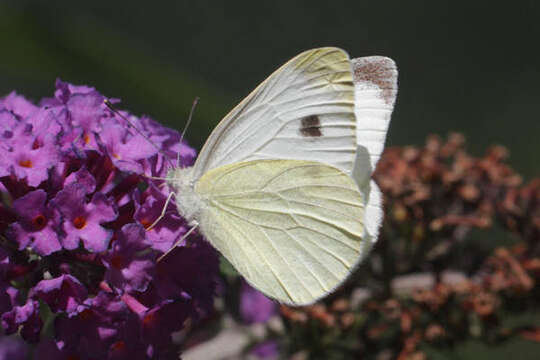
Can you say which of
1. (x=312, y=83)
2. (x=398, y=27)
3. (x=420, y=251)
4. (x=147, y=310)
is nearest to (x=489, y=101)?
(x=398, y=27)

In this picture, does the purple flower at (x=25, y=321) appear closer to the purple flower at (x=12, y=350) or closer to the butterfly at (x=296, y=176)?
the butterfly at (x=296, y=176)

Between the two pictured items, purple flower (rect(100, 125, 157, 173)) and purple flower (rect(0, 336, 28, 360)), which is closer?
purple flower (rect(100, 125, 157, 173))

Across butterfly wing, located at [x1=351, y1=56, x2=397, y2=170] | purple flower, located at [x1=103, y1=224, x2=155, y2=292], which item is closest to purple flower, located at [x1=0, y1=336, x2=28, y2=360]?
purple flower, located at [x1=103, y1=224, x2=155, y2=292]

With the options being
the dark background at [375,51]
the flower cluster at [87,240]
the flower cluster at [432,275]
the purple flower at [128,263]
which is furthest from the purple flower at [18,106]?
the dark background at [375,51]

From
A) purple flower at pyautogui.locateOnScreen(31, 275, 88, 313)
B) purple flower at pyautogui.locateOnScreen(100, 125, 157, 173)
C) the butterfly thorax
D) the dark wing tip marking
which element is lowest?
purple flower at pyautogui.locateOnScreen(31, 275, 88, 313)

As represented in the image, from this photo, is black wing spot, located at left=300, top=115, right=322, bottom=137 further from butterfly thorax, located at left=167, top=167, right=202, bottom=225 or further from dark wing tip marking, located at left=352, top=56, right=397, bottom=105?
butterfly thorax, located at left=167, top=167, right=202, bottom=225

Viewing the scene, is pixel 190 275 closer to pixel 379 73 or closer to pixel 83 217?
pixel 83 217

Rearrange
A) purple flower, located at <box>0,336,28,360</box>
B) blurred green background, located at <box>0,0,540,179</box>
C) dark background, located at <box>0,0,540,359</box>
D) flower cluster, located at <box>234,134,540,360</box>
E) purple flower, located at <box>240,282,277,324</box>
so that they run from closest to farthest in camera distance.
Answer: purple flower, located at <box>0,336,28,360</box>
flower cluster, located at <box>234,134,540,360</box>
purple flower, located at <box>240,282,277,324</box>
dark background, located at <box>0,0,540,359</box>
blurred green background, located at <box>0,0,540,179</box>
